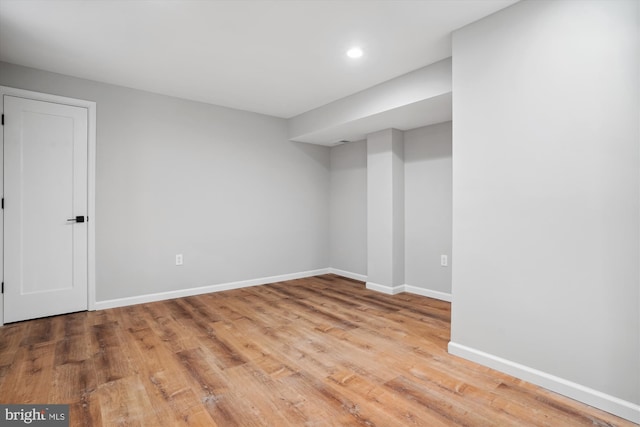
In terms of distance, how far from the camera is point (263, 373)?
2.16m

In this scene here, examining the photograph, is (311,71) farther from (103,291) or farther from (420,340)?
(103,291)

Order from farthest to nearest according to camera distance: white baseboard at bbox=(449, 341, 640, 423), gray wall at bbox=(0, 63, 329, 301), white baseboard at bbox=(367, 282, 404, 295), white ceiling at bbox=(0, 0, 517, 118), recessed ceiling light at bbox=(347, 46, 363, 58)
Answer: white baseboard at bbox=(367, 282, 404, 295) → gray wall at bbox=(0, 63, 329, 301) → recessed ceiling light at bbox=(347, 46, 363, 58) → white ceiling at bbox=(0, 0, 517, 118) → white baseboard at bbox=(449, 341, 640, 423)

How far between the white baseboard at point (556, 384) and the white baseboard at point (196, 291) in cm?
295

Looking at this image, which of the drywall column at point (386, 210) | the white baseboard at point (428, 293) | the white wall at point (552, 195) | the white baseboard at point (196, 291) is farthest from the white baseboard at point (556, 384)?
the white baseboard at point (196, 291)

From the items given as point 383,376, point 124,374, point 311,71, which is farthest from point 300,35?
point 124,374

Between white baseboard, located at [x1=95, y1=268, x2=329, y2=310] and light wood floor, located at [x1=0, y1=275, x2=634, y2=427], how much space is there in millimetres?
146

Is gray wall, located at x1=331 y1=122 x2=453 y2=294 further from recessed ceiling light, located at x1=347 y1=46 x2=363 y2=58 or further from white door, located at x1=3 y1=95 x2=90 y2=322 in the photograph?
white door, located at x1=3 y1=95 x2=90 y2=322

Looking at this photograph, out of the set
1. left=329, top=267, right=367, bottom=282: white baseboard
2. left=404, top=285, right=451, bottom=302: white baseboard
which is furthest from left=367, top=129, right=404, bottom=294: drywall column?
A: left=329, top=267, right=367, bottom=282: white baseboard

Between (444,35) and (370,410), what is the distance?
105 inches

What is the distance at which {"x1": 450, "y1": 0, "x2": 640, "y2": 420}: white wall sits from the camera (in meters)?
1.71

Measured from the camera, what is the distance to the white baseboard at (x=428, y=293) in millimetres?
3889

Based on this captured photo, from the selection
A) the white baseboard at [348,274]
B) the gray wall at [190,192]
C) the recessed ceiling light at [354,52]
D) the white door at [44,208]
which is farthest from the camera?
the white baseboard at [348,274]

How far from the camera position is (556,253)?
1.93 meters

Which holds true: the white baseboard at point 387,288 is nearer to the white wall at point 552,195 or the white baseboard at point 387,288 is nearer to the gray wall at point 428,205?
the gray wall at point 428,205
